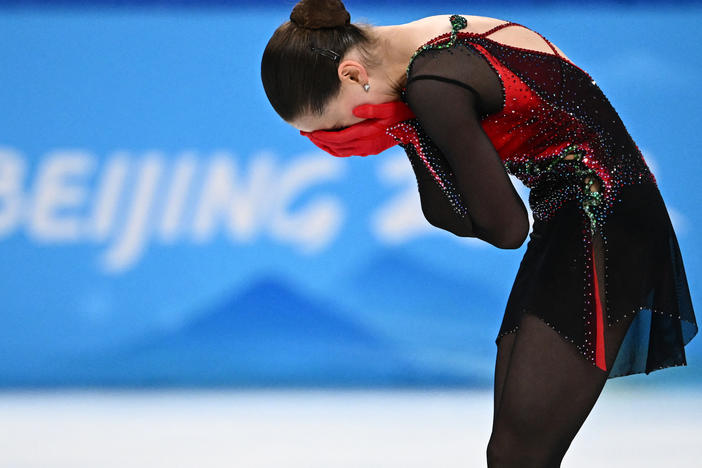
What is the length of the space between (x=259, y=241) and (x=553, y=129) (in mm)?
2396

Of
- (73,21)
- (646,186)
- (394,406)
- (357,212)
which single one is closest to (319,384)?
(394,406)

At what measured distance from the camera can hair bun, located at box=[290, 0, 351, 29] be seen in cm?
129

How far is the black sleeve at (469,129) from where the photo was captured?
1206 millimetres

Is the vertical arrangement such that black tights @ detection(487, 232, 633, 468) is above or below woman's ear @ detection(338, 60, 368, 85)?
below

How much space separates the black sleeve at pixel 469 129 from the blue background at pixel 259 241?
7.68 feet

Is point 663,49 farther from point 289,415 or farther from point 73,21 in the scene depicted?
point 73,21

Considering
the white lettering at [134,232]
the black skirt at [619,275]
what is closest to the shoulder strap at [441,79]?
the black skirt at [619,275]

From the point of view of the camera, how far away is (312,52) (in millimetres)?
1288

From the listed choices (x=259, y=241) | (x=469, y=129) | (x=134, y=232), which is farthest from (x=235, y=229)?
(x=469, y=129)

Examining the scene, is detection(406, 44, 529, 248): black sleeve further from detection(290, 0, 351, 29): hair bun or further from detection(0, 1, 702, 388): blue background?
detection(0, 1, 702, 388): blue background

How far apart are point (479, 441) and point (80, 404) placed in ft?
5.17

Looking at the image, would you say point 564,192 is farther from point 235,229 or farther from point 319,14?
point 235,229

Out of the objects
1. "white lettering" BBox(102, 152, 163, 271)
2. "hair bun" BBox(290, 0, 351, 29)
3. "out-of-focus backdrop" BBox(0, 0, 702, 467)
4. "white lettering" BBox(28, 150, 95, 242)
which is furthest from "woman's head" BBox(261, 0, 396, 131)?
"white lettering" BBox(28, 150, 95, 242)

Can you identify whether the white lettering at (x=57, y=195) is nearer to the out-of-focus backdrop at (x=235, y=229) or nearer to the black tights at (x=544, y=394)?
the out-of-focus backdrop at (x=235, y=229)
